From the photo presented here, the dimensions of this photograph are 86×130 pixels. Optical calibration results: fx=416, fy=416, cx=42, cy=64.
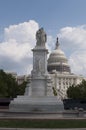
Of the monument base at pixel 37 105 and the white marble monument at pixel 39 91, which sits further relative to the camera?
the white marble monument at pixel 39 91

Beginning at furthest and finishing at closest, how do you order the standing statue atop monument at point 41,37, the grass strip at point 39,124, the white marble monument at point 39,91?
the standing statue atop monument at point 41,37 → the white marble monument at point 39,91 → the grass strip at point 39,124

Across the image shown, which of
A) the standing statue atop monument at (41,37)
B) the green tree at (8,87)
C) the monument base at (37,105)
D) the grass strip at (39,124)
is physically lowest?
the grass strip at (39,124)

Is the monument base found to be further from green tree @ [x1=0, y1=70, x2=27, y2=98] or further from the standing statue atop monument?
green tree @ [x1=0, y1=70, x2=27, y2=98]

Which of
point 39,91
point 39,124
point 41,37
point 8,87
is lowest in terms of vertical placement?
point 39,124

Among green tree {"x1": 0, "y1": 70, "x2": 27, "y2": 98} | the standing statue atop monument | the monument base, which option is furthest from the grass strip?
green tree {"x1": 0, "y1": 70, "x2": 27, "y2": 98}

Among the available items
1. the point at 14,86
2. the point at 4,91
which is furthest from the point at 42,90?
the point at 14,86

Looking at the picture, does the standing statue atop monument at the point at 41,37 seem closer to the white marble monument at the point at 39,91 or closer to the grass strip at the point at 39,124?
the white marble monument at the point at 39,91

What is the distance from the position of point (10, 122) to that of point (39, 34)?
28.3m

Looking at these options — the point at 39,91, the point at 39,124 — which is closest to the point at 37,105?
the point at 39,91

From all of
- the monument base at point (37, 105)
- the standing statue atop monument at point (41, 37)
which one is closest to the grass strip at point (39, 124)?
the monument base at point (37, 105)

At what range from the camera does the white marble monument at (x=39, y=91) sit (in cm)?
5356

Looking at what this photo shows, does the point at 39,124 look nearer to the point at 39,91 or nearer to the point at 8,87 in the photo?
the point at 39,91

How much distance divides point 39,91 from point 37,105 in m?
4.41

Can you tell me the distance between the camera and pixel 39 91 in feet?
190
